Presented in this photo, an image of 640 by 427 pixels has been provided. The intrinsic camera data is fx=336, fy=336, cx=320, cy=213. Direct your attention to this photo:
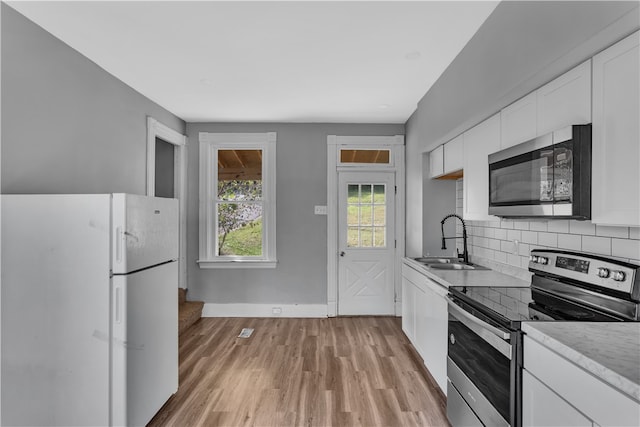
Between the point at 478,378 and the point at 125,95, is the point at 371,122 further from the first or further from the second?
the point at 478,378

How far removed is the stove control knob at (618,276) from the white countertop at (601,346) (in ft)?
0.57

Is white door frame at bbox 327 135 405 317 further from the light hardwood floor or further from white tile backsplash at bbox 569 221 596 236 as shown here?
white tile backsplash at bbox 569 221 596 236

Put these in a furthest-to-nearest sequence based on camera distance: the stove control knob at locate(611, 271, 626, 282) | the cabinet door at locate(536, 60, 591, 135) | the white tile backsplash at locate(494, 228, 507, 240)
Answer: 1. the white tile backsplash at locate(494, 228, 507, 240)
2. the cabinet door at locate(536, 60, 591, 135)
3. the stove control knob at locate(611, 271, 626, 282)

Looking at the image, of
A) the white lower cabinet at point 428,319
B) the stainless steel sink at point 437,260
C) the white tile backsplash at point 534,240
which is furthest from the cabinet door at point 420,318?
the white tile backsplash at point 534,240

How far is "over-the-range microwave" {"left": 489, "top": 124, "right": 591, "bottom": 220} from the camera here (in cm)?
148

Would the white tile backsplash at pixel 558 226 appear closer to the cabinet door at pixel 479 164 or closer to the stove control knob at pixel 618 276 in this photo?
the cabinet door at pixel 479 164

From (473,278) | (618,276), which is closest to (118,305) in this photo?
(473,278)

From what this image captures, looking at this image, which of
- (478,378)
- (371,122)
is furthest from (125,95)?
(478,378)

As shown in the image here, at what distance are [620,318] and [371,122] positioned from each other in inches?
139

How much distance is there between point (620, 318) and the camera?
138 cm

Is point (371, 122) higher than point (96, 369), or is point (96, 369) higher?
point (371, 122)

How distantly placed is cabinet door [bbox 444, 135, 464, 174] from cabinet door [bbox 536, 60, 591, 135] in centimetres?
106

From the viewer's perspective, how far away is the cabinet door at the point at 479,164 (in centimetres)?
235

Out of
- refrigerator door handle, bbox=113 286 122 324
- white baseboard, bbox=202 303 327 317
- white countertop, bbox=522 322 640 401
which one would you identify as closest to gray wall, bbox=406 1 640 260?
white countertop, bbox=522 322 640 401
